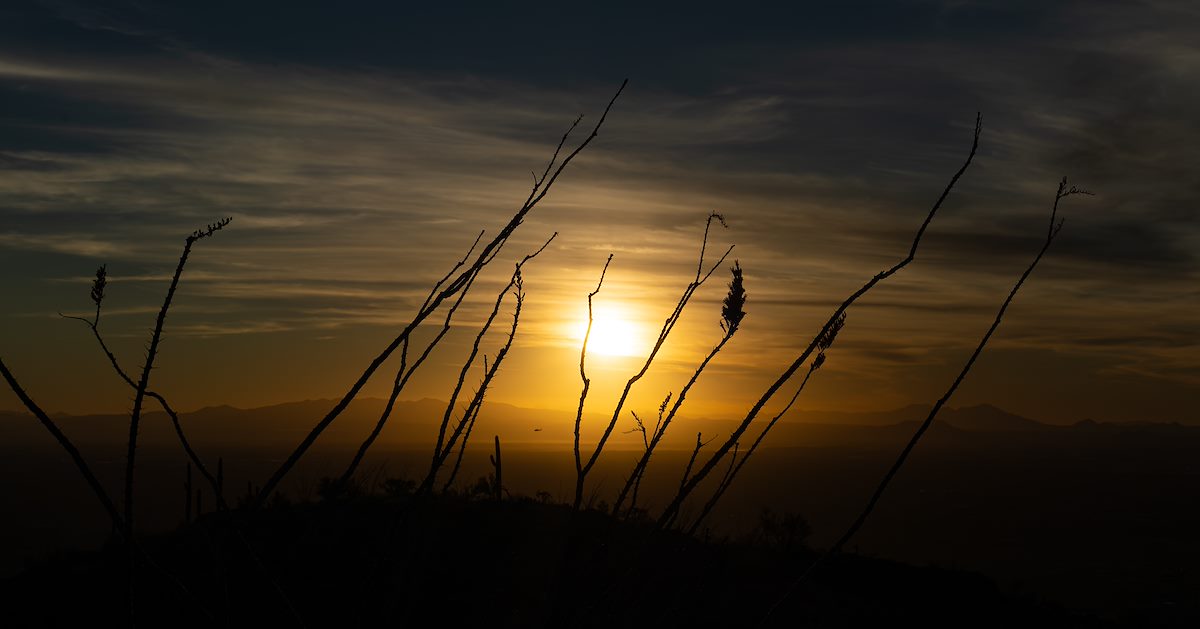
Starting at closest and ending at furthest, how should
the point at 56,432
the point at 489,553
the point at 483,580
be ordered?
1. the point at 56,432
2. the point at 483,580
3. the point at 489,553

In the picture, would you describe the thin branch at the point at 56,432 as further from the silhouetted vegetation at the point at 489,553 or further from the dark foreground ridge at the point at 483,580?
the dark foreground ridge at the point at 483,580

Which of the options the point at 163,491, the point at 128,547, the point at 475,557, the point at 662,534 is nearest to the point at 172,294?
the point at 128,547

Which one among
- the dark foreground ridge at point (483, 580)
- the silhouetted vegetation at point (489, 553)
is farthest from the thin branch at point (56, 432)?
the dark foreground ridge at point (483, 580)

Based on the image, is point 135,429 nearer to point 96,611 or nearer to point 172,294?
point 172,294

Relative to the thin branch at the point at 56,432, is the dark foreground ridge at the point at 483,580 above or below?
below

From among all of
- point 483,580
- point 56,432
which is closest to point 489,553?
point 483,580

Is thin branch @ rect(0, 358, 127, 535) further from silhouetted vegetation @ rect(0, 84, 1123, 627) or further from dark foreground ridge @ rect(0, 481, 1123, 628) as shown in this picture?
dark foreground ridge @ rect(0, 481, 1123, 628)

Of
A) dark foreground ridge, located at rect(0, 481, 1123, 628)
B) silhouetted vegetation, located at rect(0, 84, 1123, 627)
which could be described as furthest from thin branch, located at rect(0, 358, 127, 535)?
dark foreground ridge, located at rect(0, 481, 1123, 628)

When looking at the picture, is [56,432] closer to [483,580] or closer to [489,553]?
[483,580]

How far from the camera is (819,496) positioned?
176 meters

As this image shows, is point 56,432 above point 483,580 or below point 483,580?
above

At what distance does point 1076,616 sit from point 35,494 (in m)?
160

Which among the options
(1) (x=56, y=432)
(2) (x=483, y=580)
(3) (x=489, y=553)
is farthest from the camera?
(3) (x=489, y=553)

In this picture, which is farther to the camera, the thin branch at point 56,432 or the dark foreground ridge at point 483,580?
the dark foreground ridge at point 483,580
